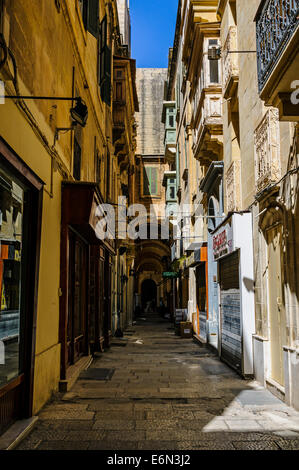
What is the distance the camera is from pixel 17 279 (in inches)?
223

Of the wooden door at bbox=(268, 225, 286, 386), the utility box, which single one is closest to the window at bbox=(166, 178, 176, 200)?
the utility box

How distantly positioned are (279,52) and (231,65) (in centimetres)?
549

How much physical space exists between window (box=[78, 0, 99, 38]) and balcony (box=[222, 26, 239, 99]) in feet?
11.5

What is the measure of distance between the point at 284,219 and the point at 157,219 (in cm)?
2976

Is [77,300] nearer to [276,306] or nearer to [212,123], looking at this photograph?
[276,306]

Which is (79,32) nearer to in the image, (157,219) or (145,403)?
(145,403)

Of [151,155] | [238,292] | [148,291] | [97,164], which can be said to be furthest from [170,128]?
[148,291]

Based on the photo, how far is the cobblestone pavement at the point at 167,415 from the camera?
16.6 ft

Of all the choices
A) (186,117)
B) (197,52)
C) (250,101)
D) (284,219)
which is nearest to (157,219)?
(186,117)

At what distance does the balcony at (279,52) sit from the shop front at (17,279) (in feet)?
11.1

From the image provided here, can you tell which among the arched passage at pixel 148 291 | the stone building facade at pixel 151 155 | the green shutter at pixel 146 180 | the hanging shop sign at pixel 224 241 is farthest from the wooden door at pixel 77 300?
the arched passage at pixel 148 291

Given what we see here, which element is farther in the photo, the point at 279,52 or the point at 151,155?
the point at 151,155

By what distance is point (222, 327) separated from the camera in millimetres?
11664

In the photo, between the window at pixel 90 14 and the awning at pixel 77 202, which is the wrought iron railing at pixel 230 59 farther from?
the awning at pixel 77 202
